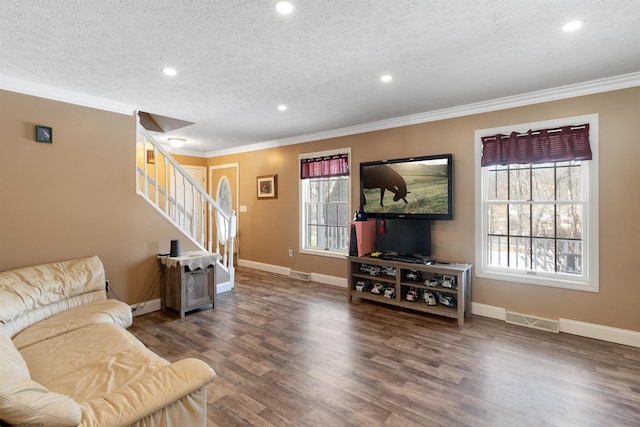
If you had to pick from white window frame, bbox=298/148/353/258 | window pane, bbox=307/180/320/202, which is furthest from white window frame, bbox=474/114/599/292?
window pane, bbox=307/180/320/202

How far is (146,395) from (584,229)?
3.99 metres

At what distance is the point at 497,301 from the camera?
356cm

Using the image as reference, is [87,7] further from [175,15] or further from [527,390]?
[527,390]

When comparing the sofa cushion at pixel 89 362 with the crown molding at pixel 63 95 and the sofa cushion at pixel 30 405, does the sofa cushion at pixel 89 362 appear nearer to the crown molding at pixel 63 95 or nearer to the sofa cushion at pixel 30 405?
the sofa cushion at pixel 30 405

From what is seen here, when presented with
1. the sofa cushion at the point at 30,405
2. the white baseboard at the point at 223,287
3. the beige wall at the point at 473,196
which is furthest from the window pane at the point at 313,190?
the sofa cushion at the point at 30,405

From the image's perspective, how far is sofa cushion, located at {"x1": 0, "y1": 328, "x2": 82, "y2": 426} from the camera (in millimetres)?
1025

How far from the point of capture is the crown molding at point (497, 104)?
2936 millimetres

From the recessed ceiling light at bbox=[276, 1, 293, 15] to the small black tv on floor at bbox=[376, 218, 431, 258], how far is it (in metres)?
2.90

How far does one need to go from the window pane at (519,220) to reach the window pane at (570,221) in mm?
286

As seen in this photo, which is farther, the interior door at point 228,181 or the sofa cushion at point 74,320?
the interior door at point 228,181

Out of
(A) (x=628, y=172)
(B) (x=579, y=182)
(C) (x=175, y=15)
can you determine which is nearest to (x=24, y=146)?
(C) (x=175, y=15)

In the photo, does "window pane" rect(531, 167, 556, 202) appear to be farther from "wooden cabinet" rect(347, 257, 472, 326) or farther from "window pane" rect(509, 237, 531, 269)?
"wooden cabinet" rect(347, 257, 472, 326)

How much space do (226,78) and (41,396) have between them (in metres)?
2.69

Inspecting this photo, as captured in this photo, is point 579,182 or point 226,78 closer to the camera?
point 226,78
